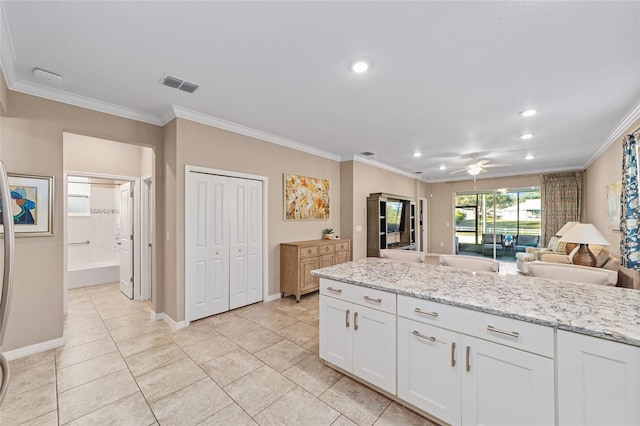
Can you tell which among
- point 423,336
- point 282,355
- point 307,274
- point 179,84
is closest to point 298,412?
point 282,355

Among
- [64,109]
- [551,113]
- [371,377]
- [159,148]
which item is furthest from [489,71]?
[64,109]

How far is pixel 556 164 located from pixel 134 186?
367 inches

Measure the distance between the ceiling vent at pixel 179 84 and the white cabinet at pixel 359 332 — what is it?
232 centimetres

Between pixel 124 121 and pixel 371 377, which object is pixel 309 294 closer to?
pixel 371 377

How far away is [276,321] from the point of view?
350 centimetres

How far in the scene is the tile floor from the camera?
187cm

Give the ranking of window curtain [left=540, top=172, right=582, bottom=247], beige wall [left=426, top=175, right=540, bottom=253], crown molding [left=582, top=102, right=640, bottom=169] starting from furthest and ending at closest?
beige wall [left=426, top=175, right=540, bottom=253] < window curtain [left=540, top=172, right=582, bottom=247] < crown molding [left=582, top=102, right=640, bottom=169]

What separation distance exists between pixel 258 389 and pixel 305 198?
3.30 m

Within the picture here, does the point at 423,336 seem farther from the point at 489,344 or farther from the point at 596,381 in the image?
the point at 596,381

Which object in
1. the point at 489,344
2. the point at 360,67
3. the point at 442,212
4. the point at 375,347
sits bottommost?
the point at 375,347

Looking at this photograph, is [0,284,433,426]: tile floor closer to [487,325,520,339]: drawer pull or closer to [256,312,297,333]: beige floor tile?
[256,312,297,333]: beige floor tile

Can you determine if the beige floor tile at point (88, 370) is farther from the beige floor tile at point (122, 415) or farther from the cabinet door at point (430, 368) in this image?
the cabinet door at point (430, 368)

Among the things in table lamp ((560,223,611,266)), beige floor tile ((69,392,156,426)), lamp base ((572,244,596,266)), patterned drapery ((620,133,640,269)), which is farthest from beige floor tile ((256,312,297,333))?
patterned drapery ((620,133,640,269))

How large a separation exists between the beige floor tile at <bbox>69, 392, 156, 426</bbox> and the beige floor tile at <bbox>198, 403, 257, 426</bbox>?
0.41m
